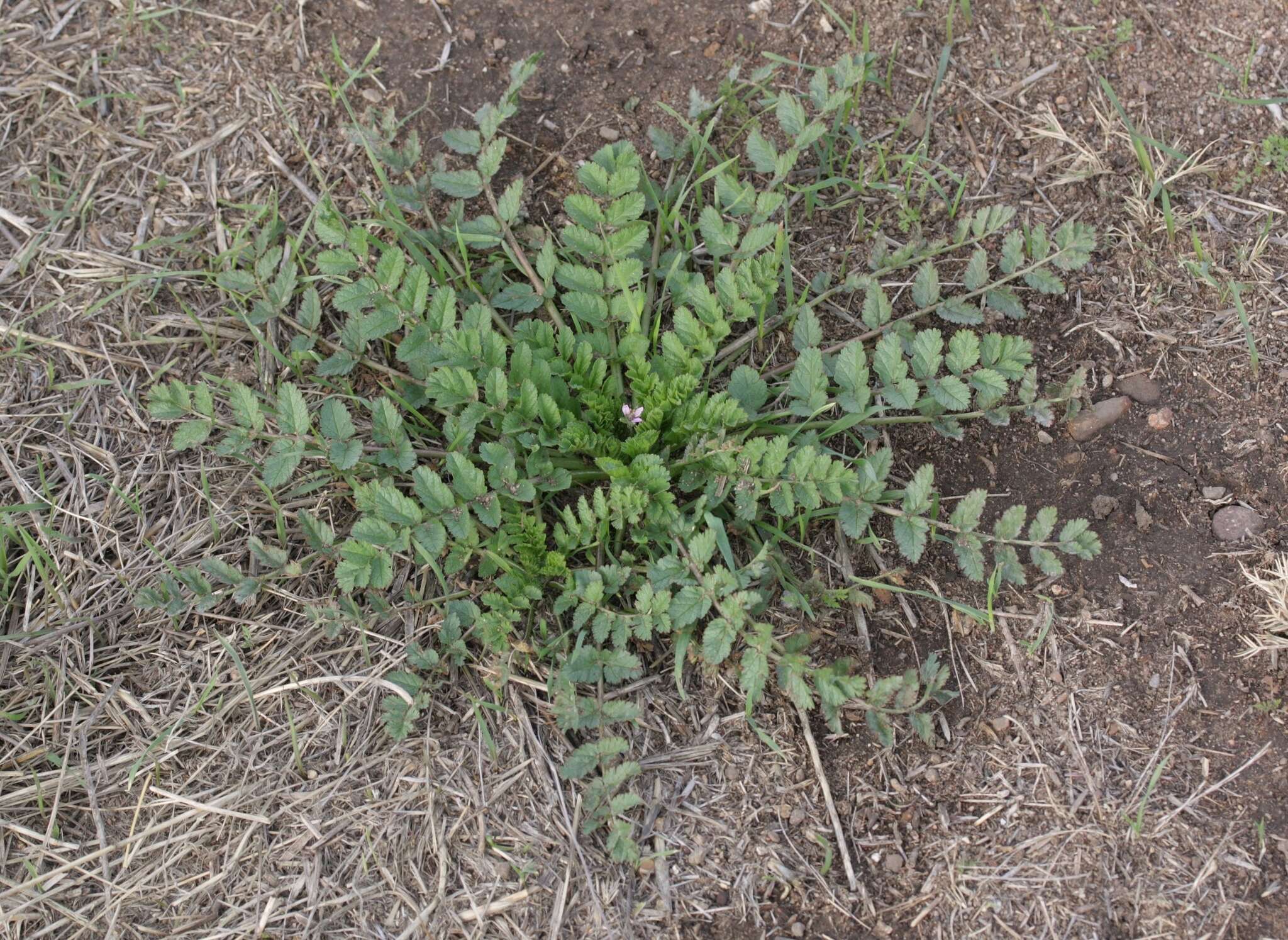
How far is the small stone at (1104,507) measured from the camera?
2.36 metres

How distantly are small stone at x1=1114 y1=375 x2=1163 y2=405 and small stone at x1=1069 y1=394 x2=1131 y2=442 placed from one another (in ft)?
0.17

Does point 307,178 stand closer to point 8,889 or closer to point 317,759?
point 317,759

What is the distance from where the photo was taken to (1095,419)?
2465 millimetres

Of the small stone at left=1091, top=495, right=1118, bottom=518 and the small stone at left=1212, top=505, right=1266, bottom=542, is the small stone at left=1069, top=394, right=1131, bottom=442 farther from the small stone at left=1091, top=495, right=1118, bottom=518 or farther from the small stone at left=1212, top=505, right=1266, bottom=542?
the small stone at left=1212, top=505, right=1266, bottom=542

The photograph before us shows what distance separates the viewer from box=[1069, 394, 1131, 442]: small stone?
2465 millimetres

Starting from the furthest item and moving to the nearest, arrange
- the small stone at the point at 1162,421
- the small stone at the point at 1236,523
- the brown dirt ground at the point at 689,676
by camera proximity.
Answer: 1. the small stone at the point at 1162,421
2. the small stone at the point at 1236,523
3. the brown dirt ground at the point at 689,676

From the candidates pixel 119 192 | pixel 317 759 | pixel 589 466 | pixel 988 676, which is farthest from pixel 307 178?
pixel 988 676

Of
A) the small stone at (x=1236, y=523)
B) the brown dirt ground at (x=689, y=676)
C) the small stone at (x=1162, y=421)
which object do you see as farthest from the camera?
the small stone at (x=1162, y=421)

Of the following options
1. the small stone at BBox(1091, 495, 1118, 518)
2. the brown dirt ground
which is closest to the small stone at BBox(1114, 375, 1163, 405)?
the brown dirt ground

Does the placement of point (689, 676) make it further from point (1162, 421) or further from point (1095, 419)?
point (1162, 421)

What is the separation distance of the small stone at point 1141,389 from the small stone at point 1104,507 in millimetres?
282

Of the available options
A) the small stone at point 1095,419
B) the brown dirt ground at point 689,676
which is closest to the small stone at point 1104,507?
the brown dirt ground at point 689,676

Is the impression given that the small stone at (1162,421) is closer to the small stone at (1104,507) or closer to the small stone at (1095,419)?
the small stone at (1095,419)

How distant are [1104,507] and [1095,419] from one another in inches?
8.9
